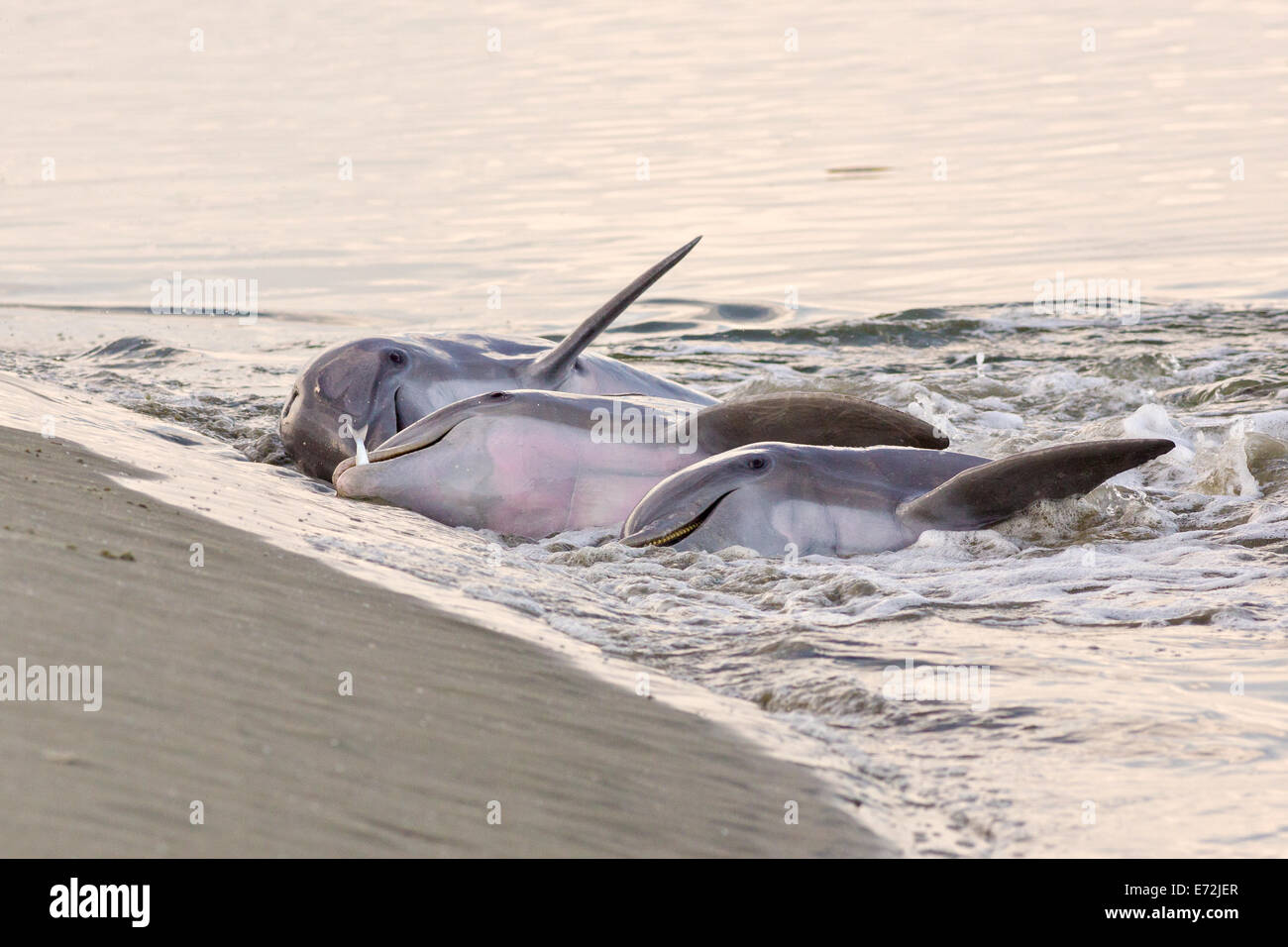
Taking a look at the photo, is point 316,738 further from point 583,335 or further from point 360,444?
point 583,335

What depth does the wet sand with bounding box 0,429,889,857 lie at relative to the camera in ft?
9.08

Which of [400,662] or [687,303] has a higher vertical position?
[687,303]

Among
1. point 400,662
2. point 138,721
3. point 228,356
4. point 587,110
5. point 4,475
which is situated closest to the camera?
point 138,721

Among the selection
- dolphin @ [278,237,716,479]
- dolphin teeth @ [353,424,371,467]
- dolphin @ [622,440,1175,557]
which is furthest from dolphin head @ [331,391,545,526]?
dolphin @ [622,440,1175,557]

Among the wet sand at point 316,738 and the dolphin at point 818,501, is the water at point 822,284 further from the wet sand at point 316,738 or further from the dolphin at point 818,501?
the wet sand at point 316,738

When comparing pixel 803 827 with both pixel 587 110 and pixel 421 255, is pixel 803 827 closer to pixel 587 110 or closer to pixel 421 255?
pixel 421 255

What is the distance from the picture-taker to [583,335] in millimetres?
7363

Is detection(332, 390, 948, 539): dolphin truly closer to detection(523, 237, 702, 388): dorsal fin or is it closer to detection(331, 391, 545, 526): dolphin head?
detection(331, 391, 545, 526): dolphin head

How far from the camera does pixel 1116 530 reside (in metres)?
6.21

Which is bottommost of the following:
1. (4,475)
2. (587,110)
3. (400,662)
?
(400,662)

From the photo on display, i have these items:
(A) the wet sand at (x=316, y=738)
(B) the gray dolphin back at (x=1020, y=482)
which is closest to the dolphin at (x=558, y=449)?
(B) the gray dolphin back at (x=1020, y=482)

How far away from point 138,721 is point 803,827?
1.38 meters

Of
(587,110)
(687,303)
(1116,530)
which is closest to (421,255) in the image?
(687,303)

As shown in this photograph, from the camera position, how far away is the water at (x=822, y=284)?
13.9ft
